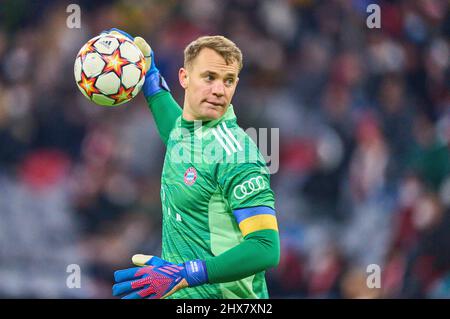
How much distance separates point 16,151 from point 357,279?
388 cm

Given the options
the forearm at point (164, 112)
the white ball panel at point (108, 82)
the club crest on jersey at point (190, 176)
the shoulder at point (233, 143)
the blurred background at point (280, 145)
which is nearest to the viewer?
the shoulder at point (233, 143)

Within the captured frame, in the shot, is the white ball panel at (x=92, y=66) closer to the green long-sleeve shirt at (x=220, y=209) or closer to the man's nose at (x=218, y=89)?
the green long-sleeve shirt at (x=220, y=209)

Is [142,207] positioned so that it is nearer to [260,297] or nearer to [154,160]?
[154,160]

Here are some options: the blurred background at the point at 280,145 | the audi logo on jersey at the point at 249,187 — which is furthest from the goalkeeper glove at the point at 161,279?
A: the blurred background at the point at 280,145

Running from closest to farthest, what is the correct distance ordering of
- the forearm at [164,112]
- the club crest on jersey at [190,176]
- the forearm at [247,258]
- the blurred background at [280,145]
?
the forearm at [247,258] → the club crest on jersey at [190,176] → the forearm at [164,112] → the blurred background at [280,145]

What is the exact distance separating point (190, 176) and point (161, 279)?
2.07 ft

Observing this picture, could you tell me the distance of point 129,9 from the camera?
8.48 m

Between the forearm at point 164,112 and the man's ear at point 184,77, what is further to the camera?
the forearm at point 164,112

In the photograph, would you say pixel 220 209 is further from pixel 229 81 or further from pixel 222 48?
pixel 222 48

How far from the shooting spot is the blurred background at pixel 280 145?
7.99 metres

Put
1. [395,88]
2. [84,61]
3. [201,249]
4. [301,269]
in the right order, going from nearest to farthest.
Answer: [201,249] → [84,61] → [301,269] → [395,88]

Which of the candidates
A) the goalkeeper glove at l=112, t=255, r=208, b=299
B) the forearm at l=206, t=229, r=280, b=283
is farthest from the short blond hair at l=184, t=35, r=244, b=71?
the goalkeeper glove at l=112, t=255, r=208, b=299

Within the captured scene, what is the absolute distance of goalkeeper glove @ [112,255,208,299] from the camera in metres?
3.92

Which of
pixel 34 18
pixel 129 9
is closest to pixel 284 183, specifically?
pixel 129 9
